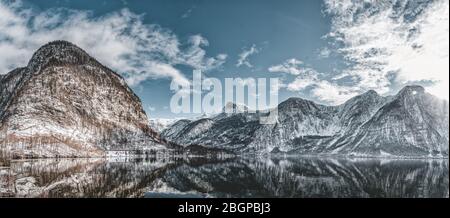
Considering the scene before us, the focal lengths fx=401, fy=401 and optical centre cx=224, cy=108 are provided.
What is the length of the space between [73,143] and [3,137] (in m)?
29.8

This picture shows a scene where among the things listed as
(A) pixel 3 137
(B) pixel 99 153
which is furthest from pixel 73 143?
(A) pixel 3 137
